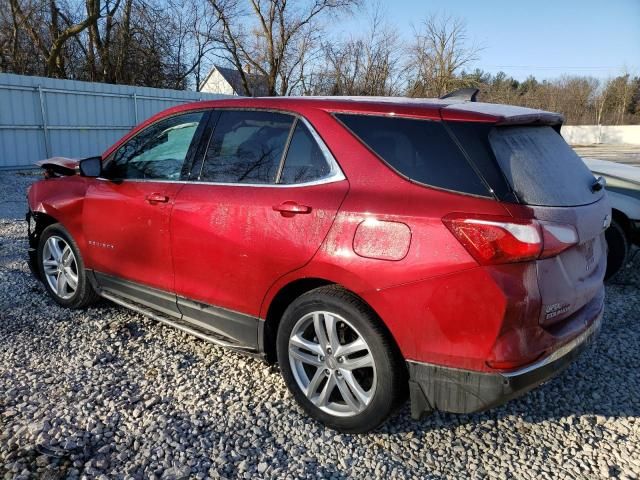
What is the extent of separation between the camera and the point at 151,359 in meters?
3.54

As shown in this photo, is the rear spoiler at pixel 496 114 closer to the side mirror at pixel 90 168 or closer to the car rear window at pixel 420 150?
the car rear window at pixel 420 150

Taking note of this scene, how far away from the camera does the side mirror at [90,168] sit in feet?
12.7

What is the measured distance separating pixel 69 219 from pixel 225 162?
1.77 metres

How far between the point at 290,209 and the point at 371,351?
0.86m

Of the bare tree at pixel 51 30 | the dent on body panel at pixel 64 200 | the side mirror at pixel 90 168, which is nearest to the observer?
the side mirror at pixel 90 168

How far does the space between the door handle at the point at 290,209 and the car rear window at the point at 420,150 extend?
1.53 feet

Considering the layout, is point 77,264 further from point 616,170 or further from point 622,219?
point 616,170

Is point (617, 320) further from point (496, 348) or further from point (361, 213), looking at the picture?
point (361, 213)


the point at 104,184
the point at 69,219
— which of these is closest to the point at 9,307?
the point at 69,219

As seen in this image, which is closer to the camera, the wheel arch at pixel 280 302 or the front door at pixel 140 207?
the wheel arch at pixel 280 302

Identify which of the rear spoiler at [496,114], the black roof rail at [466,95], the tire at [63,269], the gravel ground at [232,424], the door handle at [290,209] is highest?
the black roof rail at [466,95]

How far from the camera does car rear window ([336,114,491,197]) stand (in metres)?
2.35

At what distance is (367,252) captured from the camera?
2449mm

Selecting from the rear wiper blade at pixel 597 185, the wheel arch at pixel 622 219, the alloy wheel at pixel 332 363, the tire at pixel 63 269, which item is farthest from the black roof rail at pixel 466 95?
the tire at pixel 63 269
